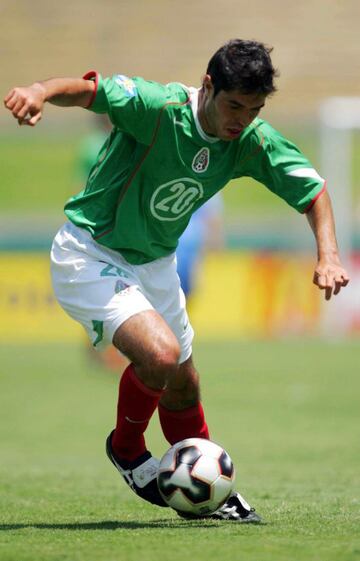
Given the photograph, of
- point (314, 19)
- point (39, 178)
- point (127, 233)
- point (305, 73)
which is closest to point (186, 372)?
point (127, 233)

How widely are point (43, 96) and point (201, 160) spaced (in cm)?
100

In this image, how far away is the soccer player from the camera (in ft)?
17.6

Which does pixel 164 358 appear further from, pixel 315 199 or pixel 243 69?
pixel 243 69

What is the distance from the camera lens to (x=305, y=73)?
106 ft

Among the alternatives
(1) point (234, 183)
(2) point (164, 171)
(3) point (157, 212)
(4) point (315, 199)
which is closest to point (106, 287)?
(3) point (157, 212)

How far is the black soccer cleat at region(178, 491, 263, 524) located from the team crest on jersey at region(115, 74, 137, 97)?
1873 mm

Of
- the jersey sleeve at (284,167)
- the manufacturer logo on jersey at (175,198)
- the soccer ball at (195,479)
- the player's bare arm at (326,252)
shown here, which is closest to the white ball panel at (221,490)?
the soccer ball at (195,479)

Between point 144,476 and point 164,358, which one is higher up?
point 164,358

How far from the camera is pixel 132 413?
19.0ft

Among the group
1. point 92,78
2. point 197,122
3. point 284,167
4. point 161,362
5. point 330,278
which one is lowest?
point 161,362

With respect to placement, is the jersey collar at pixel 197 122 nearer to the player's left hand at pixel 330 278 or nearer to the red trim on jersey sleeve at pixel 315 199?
the red trim on jersey sleeve at pixel 315 199

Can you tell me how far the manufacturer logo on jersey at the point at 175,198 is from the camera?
5.66 meters

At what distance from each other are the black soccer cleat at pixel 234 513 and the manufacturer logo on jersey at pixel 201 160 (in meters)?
1.50

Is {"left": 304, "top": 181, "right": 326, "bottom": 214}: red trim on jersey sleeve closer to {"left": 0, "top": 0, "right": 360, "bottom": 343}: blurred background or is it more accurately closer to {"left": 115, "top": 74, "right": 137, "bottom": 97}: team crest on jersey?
{"left": 115, "top": 74, "right": 137, "bottom": 97}: team crest on jersey
